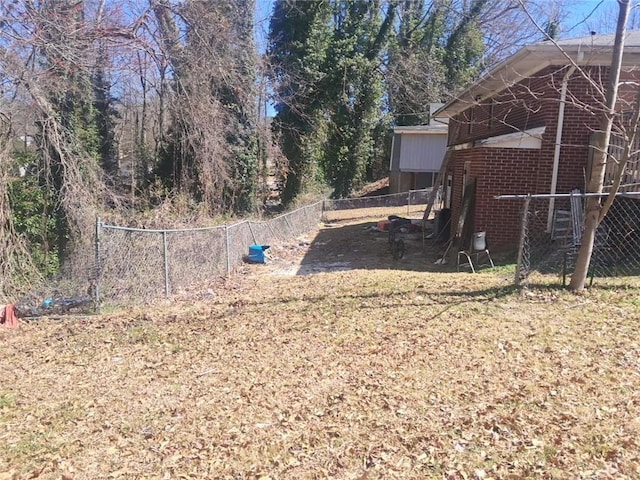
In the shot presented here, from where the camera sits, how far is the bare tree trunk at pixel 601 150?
5157 mm

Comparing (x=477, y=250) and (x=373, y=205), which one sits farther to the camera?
(x=373, y=205)

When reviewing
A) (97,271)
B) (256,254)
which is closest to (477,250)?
(256,254)

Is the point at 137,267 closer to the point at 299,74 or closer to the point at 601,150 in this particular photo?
the point at 601,150

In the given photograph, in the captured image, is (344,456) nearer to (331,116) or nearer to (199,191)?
(199,191)

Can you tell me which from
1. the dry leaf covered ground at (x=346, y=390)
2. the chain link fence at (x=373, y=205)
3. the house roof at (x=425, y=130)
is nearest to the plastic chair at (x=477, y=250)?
the dry leaf covered ground at (x=346, y=390)

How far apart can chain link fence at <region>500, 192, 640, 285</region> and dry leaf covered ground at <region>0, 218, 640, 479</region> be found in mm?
822

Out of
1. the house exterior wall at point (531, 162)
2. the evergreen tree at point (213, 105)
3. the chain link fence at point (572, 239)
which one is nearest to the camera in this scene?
the chain link fence at point (572, 239)

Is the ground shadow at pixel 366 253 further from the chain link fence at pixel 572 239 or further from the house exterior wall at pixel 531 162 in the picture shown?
the chain link fence at pixel 572 239

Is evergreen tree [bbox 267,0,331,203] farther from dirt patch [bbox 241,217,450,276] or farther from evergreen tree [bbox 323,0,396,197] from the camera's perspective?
dirt patch [bbox 241,217,450,276]

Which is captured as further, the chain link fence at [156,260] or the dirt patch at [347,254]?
the dirt patch at [347,254]

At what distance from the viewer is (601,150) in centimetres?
538

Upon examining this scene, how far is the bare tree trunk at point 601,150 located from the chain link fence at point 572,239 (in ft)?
1.52

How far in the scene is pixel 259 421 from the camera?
3.63 metres

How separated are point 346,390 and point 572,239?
609 cm
